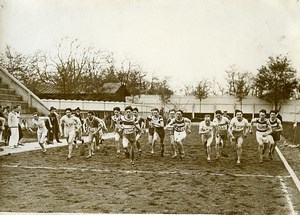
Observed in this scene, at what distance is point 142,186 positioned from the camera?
7.13m

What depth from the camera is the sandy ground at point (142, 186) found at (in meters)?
5.82

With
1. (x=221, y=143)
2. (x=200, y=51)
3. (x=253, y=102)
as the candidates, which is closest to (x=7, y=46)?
(x=200, y=51)

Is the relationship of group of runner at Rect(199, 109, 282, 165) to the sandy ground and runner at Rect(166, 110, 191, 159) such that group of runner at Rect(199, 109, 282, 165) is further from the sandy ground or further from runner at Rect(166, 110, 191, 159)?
runner at Rect(166, 110, 191, 159)

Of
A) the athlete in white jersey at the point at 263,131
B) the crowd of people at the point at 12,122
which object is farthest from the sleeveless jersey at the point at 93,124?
the athlete in white jersey at the point at 263,131

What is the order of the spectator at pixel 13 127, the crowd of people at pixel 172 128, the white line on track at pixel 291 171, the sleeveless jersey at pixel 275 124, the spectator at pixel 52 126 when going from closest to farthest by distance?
the white line on track at pixel 291 171
the crowd of people at pixel 172 128
the sleeveless jersey at pixel 275 124
the spectator at pixel 13 127
the spectator at pixel 52 126

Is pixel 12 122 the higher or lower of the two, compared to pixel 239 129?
higher

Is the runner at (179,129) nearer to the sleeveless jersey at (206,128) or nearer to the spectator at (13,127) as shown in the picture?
the sleeveless jersey at (206,128)

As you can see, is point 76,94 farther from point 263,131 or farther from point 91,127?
point 263,131

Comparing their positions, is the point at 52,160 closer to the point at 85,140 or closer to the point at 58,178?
the point at 85,140

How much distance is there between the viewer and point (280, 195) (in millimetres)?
6629

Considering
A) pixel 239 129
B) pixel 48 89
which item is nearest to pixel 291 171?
pixel 239 129

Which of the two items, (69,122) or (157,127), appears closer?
(69,122)

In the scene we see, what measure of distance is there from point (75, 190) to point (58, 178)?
3.22ft

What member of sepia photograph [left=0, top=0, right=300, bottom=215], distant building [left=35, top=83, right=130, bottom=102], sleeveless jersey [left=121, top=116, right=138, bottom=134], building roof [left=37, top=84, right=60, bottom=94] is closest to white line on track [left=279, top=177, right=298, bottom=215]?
sepia photograph [left=0, top=0, right=300, bottom=215]
